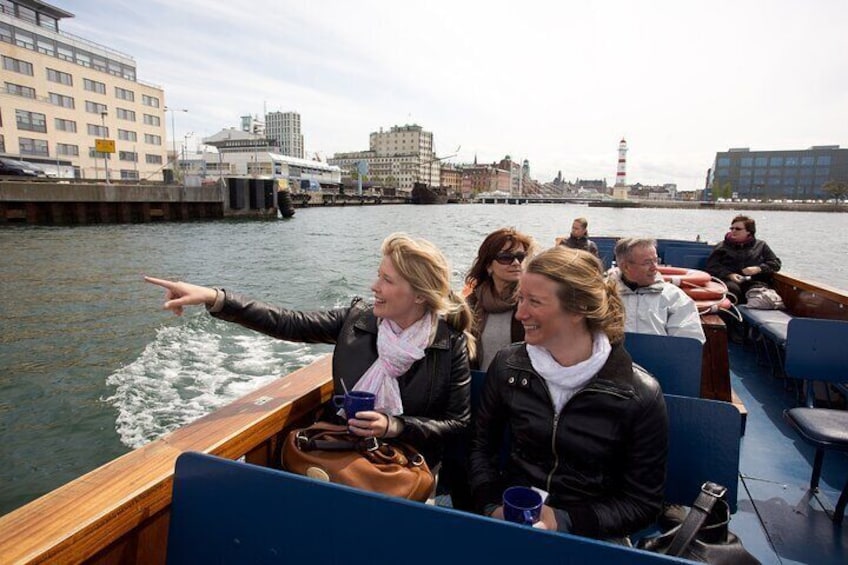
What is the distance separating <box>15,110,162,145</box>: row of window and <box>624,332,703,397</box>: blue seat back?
175ft

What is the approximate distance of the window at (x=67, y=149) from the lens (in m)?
45.7

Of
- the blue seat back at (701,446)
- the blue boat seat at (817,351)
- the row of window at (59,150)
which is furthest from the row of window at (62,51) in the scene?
the blue seat back at (701,446)

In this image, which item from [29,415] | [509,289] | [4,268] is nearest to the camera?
[509,289]

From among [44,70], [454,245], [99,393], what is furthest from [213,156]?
[99,393]

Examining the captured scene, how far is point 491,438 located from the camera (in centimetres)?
185

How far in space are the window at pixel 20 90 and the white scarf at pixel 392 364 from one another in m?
53.2

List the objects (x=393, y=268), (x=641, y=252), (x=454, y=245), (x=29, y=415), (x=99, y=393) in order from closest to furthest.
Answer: (x=393, y=268)
(x=641, y=252)
(x=29, y=415)
(x=99, y=393)
(x=454, y=245)

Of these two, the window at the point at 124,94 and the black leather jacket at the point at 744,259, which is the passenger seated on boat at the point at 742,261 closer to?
the black leather jacket at the point at 744,259

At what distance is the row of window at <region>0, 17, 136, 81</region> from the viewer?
4194 centimetres

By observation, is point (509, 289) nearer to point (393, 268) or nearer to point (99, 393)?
point (393, 268)

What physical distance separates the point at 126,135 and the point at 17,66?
408 inches

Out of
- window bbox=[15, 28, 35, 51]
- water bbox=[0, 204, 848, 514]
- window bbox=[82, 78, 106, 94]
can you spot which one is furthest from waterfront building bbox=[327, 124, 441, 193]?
water bbox=[0, 204, 848, 514]

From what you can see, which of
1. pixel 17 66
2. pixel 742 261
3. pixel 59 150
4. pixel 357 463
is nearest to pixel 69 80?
pixel 17 66

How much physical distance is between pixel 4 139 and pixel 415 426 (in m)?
52.5
